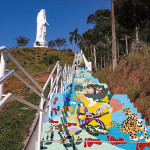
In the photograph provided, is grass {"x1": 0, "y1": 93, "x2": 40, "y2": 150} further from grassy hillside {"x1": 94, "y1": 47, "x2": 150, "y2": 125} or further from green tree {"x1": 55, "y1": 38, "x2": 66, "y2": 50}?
green tree {"x1": 55, "y1": 38, "x2": 66, "y2": 50}

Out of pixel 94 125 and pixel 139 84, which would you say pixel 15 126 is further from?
pixel 139 84

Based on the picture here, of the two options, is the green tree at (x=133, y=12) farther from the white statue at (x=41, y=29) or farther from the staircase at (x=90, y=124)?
the white statue at (x=41, y=29)

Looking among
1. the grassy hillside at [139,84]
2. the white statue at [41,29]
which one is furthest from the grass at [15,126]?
the white statue at [41,29]

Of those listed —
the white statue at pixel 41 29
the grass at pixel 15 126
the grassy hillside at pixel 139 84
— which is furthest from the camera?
the white statue at pixel 41 29

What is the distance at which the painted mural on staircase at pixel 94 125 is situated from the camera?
9.71ft

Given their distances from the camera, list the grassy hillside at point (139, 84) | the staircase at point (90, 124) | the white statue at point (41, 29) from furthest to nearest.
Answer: the white statue at point (41, 29) → the grassy hillside at point (139, 84) → the staircase at point (90, 124)

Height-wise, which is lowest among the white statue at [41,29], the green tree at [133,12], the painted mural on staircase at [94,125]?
the painted mural on staircase at [94,125]

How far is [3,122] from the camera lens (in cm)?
548

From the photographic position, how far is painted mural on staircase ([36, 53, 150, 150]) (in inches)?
116

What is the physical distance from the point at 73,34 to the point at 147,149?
2027 inches

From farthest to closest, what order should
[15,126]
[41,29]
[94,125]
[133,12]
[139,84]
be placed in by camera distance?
[41,29], [133,12], [139,84], [15,126], [94,125]

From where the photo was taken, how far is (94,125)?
134 inches

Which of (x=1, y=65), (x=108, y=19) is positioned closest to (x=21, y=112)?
(x=1, y=65)

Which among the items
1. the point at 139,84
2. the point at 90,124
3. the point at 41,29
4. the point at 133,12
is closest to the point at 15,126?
the point at 90,124
